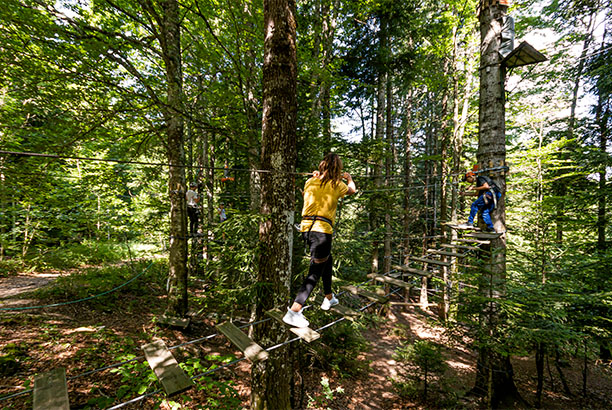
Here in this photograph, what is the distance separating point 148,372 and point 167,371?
7.89 feet

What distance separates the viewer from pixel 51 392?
1693 millimetres

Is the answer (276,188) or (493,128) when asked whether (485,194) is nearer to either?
(493,128)

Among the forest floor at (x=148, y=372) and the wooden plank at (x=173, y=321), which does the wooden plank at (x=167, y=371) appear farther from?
the wooden plank at (x=173, y=321)

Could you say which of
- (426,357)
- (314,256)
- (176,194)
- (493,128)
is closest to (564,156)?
(493,128)

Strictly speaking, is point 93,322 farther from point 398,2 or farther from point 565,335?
point 398,2

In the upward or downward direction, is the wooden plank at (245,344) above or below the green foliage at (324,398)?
above

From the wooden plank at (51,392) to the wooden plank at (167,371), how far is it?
0.52 meters

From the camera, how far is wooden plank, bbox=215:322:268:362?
2.17 m

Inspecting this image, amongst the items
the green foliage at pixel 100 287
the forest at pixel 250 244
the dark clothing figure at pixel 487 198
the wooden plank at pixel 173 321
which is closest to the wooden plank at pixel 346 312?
the forest at pixel 250 244

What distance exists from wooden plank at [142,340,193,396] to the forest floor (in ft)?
4.60

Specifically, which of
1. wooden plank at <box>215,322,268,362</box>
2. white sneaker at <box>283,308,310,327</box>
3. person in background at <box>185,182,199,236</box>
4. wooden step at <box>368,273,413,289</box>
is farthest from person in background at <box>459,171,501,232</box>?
person in background at <box>185,182,199,236</box>

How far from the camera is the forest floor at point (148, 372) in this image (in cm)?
353

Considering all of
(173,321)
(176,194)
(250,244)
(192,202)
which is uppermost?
(176,194)

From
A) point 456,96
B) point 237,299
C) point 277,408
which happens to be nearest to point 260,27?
point 237,299
